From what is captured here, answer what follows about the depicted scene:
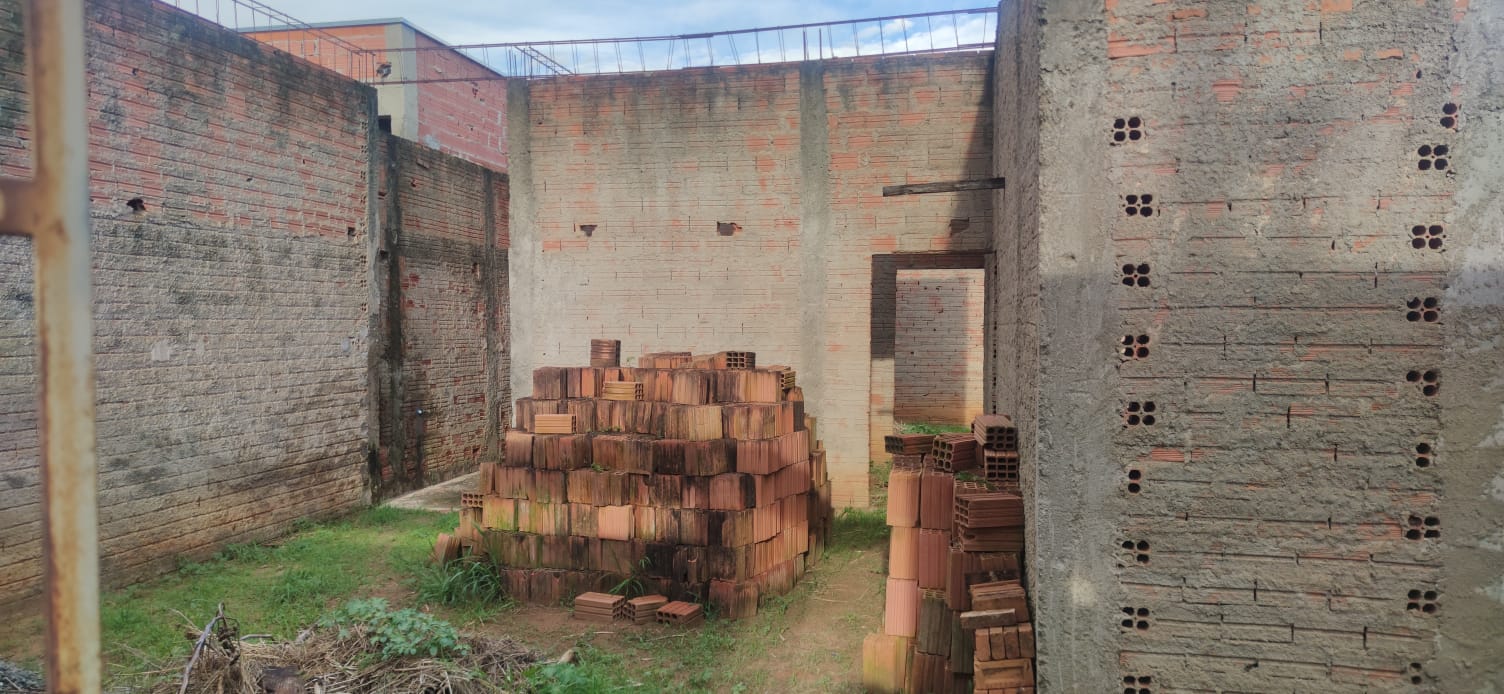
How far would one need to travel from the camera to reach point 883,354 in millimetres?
12031

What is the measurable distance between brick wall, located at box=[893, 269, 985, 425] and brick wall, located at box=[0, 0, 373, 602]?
936 centimetres

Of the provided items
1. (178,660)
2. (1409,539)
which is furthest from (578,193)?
(1409,539)

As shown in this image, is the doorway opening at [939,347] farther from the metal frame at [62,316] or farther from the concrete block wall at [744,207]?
the metal frame at [62,316]

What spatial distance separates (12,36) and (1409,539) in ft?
29.6

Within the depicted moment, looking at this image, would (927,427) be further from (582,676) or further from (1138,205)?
(1138,205)

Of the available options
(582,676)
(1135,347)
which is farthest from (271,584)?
(1135,347)

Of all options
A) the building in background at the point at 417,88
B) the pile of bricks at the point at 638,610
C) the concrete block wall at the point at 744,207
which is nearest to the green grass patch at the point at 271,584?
the pile of bricks at the point at 638,610

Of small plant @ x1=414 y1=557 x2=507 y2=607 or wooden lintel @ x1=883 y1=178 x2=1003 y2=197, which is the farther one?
small plant @ x1=414 y1=557 x2=507 y2=607

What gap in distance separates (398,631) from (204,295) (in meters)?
4.57

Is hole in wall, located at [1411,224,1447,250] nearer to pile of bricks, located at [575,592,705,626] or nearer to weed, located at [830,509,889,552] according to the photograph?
pile of bricks, located at [575,592,705,626]

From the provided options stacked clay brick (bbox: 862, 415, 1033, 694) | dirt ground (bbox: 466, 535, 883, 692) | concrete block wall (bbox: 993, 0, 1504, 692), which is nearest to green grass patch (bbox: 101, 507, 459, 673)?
dirt ground (bbox: 466, 535, 883, 692)

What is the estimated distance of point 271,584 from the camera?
6.80 m

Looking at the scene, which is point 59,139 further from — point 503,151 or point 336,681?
point 503,151

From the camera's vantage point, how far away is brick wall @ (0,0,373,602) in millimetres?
6121
